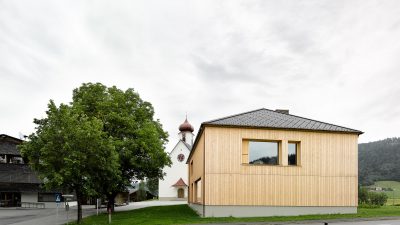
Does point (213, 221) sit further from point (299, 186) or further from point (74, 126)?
point (74, 126)

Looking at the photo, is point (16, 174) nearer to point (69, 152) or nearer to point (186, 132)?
point (69, 152)

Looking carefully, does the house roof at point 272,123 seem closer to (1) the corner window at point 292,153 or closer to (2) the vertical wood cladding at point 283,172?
(2) the vertical wood cladding at point 283,172

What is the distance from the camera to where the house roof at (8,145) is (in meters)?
46.6

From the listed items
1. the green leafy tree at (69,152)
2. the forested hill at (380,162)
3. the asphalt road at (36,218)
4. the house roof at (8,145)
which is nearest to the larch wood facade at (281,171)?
the green leafy tree at (69,152)

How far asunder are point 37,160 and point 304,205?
16.4m

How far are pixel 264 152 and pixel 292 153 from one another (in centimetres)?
184

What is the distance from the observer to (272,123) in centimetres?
2475

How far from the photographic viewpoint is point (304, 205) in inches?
945

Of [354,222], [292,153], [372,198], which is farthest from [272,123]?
[372,198]

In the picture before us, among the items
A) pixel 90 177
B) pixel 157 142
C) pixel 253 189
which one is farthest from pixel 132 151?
pixel 253 189

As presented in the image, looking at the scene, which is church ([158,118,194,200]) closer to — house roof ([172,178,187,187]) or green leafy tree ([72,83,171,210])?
house roof ([172,178,187,187])

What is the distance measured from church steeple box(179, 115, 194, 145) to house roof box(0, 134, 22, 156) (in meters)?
33.1

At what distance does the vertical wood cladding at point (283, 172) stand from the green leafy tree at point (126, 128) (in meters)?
10.5

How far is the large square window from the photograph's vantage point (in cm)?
2409
